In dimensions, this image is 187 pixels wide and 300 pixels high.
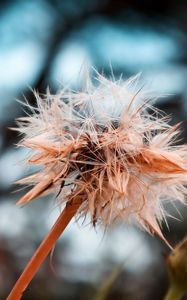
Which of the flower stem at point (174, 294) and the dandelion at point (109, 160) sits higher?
the dandelion at point (109, 160)

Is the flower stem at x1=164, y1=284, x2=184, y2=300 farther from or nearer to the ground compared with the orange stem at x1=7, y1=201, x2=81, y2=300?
nearer to the ground

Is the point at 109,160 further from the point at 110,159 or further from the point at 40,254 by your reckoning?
the point at 40,254

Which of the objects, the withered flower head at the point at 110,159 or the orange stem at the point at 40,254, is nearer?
the orange stem at the point at 40,254

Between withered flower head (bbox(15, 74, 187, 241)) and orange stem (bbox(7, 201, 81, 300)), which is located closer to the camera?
orange stem (bbox(7, 201, 81, 300))

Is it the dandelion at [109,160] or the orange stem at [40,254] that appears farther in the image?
the dandelion at [109,160]
